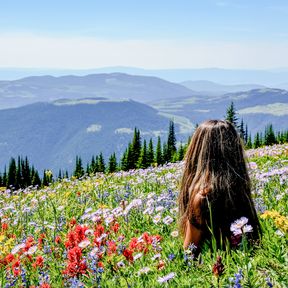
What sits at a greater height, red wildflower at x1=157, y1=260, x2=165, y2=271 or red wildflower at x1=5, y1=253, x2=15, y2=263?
red wildflower at x1=157, y1=260, x2=165, y2=271

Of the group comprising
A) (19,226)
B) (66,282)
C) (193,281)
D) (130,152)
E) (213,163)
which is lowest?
(130,152)

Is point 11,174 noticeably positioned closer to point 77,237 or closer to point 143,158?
point 143,158

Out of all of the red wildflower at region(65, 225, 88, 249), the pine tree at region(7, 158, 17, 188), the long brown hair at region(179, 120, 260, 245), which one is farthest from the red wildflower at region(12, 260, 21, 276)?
the pine tree at region(7, 158, 17, 188)

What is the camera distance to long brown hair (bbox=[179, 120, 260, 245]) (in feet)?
15.2

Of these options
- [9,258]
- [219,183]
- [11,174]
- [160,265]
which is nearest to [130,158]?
[11,174]

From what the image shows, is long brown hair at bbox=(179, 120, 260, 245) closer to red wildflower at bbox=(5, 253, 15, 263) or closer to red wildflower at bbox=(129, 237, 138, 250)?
red wildflower at bbox=(129, 237, 138, 250)

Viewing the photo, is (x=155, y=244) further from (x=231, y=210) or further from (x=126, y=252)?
(x=231, y=210)

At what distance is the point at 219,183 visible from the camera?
463 centimetres

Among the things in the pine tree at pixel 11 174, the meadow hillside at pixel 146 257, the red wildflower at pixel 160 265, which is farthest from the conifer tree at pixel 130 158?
the red wildflower at pixel 160 265

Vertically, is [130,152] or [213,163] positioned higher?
[213,163]

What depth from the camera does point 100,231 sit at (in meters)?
5.00

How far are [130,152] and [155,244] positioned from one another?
238 feet

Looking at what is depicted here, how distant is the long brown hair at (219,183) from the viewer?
15.2 feet

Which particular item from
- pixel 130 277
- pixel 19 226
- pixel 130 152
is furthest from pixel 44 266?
pixel 130 152
